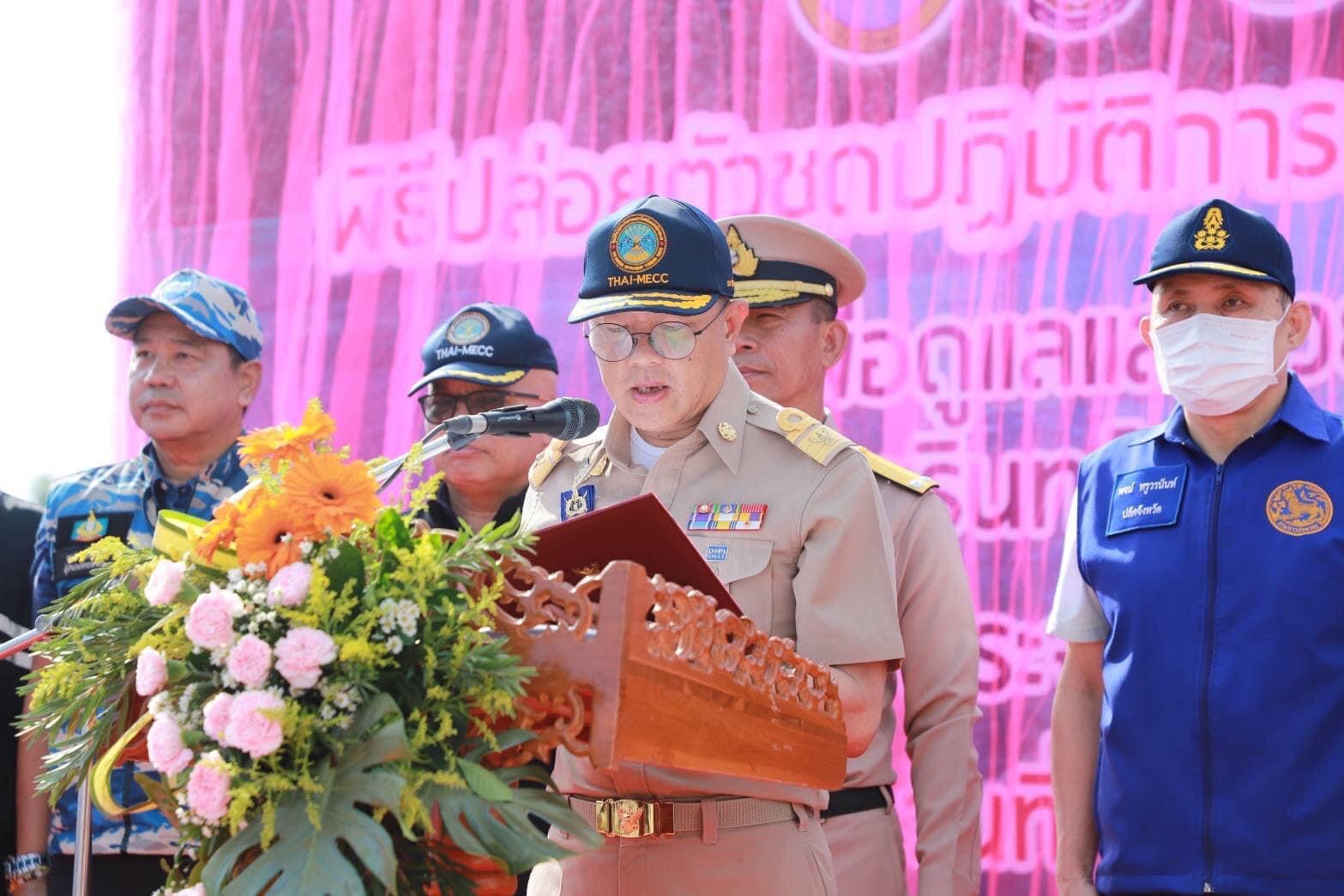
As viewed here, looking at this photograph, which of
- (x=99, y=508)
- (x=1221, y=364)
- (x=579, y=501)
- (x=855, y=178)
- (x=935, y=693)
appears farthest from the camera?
(x=855, y=178)

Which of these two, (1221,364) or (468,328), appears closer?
(1221,364)

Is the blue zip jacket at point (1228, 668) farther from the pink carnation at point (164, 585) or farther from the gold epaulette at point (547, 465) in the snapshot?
the pink carnation at point (164, 585)

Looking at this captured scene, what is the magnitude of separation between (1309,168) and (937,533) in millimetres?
1497

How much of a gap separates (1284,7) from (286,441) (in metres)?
3.14

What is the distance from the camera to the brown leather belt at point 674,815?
2.22 meters

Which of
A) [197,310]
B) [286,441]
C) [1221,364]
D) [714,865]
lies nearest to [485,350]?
[197,310]

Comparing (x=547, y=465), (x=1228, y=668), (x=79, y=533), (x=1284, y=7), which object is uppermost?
(x=1284, y=7)

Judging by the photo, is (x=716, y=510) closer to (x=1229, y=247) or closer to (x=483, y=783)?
(x=483, y=783)

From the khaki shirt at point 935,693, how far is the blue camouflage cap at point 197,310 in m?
1.67

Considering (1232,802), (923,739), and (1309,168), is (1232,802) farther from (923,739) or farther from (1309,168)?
(1309,168)

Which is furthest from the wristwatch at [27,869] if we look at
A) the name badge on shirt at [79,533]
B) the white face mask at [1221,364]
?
the white face mask at [1221,364]

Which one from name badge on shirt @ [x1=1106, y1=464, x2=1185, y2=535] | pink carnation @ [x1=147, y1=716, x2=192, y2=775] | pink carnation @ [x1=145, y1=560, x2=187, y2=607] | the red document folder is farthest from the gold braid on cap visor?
pink carnation @ [x1=147, y1=716, x2=192, y2=775]

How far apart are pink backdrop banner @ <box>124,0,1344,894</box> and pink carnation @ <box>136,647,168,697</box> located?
106 inches

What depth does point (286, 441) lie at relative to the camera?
1.73 metres
